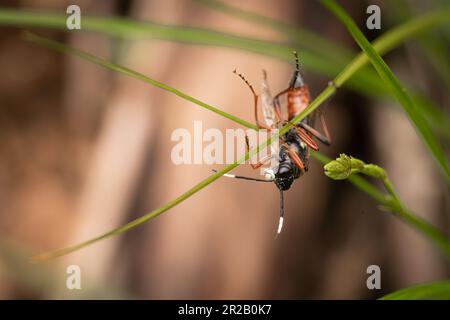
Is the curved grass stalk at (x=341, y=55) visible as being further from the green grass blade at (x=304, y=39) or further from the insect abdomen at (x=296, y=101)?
the insect abdomen at (x=296, y=101)

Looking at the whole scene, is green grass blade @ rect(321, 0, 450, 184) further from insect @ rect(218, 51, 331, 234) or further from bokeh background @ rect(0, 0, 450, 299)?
bokeh background @ rect(0, 0, 450, 299)

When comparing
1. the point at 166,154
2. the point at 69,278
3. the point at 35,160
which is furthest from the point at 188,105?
the point at 35,160

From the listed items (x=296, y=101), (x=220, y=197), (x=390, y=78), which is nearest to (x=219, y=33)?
(x=296, y=101)

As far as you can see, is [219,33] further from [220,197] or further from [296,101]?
[220,197]

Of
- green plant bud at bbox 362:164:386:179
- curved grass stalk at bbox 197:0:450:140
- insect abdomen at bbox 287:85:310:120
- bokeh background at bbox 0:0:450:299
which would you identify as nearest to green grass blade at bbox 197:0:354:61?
curved grass stalk at bbox 197:0:450:140

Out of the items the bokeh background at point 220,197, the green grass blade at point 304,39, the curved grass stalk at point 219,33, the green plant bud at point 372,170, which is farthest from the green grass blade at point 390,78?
the bokeh background at point 220,197

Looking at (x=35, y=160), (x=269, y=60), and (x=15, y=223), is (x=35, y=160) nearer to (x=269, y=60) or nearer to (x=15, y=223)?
(x=15, y=223)

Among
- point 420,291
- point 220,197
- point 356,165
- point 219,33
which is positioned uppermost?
point 219,33

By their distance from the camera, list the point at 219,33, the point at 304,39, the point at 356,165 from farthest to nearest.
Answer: the point at 304,39 → the point at 219,33 → the point at 356,165

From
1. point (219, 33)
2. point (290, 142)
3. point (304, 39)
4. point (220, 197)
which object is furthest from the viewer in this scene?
point (220, 197)
